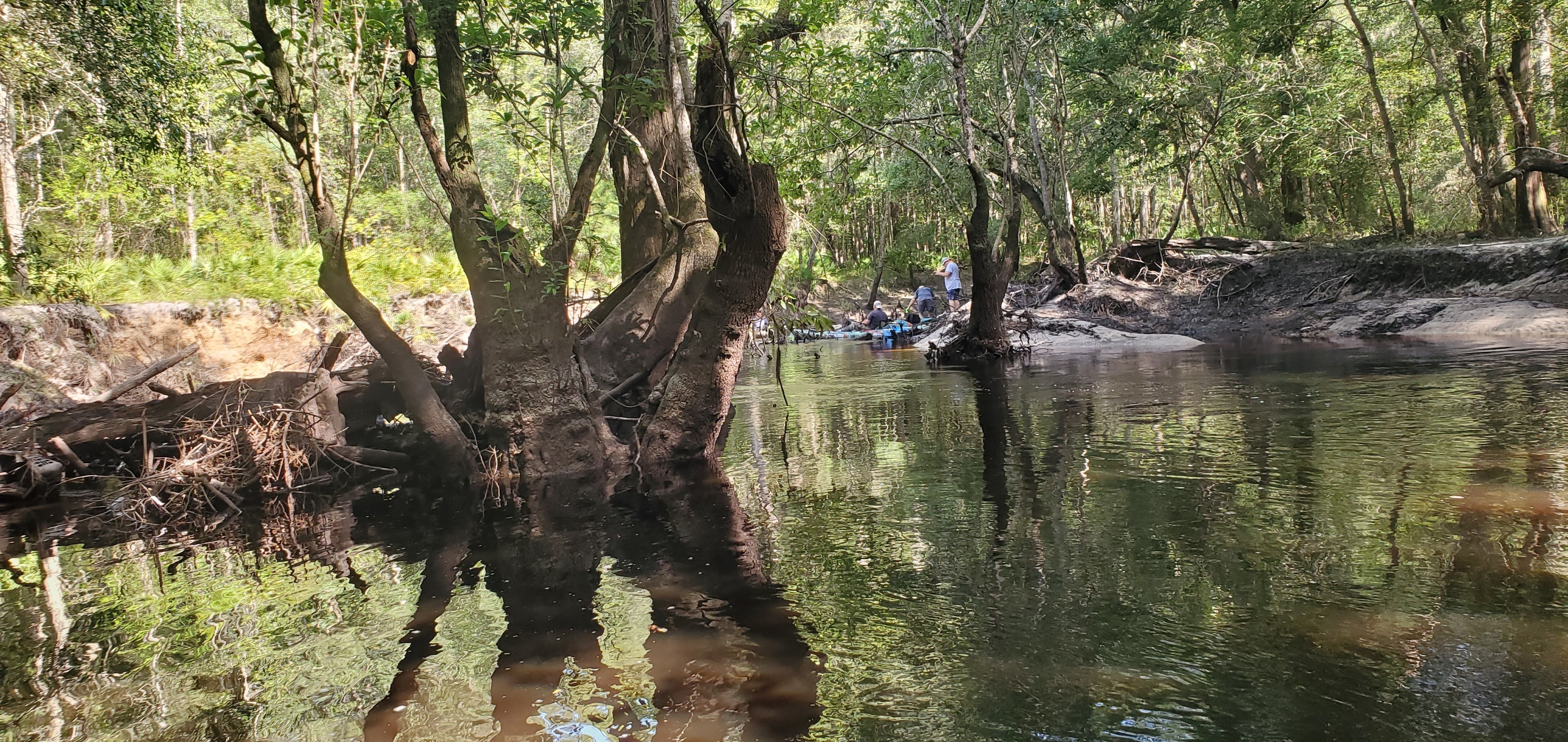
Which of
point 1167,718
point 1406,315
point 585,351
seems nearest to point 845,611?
point 1167,718

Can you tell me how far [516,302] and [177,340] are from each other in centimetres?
833

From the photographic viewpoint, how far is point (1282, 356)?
14461 mm

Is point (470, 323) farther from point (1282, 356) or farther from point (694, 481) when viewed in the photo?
point (1282, 356)

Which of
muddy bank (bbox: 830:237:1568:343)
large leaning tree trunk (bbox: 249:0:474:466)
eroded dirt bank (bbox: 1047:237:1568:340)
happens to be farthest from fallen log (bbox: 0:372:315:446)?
eroded dirt bank (bbox: 1047:237:1568:340)


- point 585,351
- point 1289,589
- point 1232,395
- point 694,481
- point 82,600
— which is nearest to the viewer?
point 1289,589

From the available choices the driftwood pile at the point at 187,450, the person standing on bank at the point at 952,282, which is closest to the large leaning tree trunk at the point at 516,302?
the driftwood pile at the point at 187,450

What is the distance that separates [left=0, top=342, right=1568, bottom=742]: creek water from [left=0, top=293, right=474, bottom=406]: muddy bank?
4.09m

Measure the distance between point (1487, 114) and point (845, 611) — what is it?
23.9 m

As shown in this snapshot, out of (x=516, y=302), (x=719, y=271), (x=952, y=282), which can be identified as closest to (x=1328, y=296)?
(x=952, y=282)

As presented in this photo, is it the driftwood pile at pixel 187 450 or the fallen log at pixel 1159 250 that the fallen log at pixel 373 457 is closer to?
the driftwood pile at pixel 187 450

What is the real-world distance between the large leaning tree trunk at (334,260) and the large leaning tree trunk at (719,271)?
1.99 m

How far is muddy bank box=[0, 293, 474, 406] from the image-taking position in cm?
1108

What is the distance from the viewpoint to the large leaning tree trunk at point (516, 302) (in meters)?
7.98

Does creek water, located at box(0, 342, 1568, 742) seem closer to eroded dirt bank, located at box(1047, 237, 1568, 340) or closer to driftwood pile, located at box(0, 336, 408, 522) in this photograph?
driftwood pile, located at box(0, 336, 408, 522)
